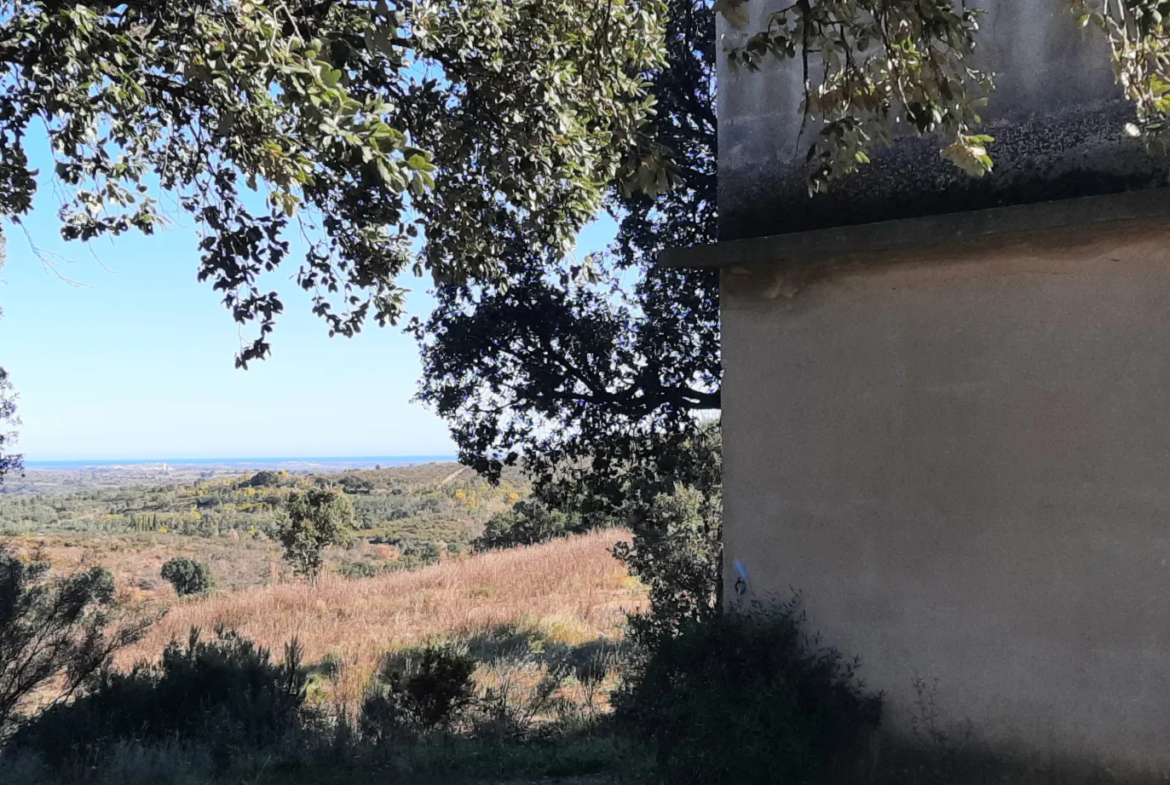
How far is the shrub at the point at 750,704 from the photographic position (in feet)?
15.8

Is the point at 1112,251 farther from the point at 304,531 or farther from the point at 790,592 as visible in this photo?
the point at 304,531

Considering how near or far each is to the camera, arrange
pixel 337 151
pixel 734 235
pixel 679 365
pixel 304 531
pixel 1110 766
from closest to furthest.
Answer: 1. pixel 337 151
2. pixel 1110 766
3. pixel 734 235
4. pixel 679 365
5. pixel 304 531

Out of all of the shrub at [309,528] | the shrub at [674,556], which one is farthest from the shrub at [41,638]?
the shrub at [309,528]

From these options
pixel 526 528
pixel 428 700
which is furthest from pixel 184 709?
pixel 526 528

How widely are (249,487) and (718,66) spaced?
2493 inches

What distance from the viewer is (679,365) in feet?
28.3

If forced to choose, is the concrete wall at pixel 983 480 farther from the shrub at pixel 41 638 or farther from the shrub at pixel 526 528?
the shrub at pixel 526 528

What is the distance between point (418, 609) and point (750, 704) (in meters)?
10.8

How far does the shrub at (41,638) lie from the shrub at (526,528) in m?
17.1

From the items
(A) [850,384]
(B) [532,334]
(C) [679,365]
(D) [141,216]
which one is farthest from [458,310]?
(A) [850,384]

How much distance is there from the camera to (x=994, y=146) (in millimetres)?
5230

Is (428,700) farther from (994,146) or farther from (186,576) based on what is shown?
(186,576)

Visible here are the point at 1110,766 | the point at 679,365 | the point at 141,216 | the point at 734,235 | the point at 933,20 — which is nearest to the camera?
the point at 933,20

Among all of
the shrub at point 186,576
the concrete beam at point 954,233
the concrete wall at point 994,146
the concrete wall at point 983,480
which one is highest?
the concrete wall at point 994,146
